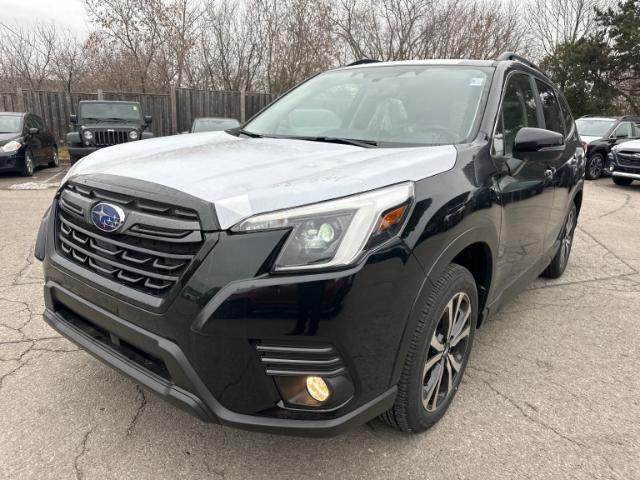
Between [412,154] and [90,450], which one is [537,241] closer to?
[412,154]

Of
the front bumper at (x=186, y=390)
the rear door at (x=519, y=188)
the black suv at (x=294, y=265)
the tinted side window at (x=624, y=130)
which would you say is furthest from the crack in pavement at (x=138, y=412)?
the tinted side window at (x=624, y=130)

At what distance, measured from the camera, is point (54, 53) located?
77.3ft

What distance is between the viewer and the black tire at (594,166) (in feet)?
44.0

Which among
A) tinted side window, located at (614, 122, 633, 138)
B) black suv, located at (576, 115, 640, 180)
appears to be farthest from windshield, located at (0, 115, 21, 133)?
tinted side window, located at (614, 122, 633, 138)

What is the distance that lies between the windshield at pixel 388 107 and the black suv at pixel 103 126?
908 cm

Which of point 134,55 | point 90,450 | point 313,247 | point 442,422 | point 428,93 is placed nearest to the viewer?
point 313,247

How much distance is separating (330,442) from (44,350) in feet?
6.34

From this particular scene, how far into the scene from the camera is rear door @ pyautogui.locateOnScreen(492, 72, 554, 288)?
2715mm

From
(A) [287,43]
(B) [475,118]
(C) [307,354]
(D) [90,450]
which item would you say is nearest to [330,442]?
(C) [307,354]

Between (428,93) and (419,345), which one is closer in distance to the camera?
(419,345)

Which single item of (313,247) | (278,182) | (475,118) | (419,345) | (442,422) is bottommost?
(442,422)

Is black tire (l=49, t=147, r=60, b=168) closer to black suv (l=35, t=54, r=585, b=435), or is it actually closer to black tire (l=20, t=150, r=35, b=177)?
black tire (l=20, t=150, r=35, b=177)

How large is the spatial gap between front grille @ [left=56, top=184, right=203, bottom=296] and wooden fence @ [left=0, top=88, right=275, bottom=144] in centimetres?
1397

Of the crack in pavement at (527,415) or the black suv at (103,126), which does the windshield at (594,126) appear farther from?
the crack in pavement at (527,415)
